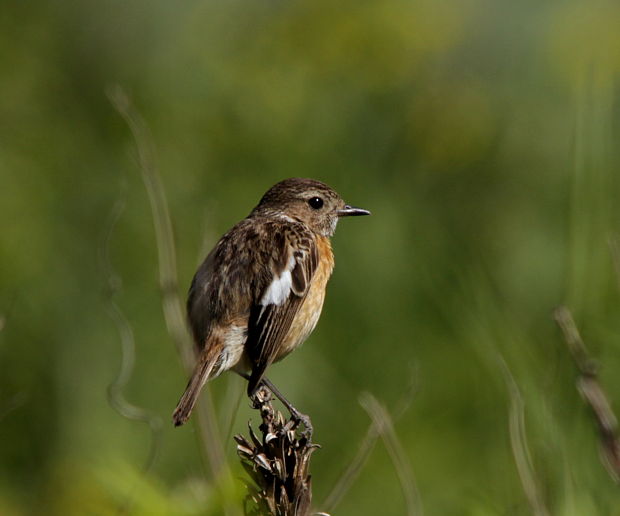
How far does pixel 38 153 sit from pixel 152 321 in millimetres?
1542

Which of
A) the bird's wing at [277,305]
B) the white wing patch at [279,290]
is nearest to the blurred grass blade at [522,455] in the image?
the bird's wing at [277,305]

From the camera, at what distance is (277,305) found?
4977mm

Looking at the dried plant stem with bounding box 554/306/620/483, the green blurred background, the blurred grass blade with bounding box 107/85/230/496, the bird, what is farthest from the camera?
the green blurred background

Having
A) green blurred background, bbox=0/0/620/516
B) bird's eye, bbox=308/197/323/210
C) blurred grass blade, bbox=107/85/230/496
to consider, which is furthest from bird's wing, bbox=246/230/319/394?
blurred grass blade, bbox=107/85/230/496

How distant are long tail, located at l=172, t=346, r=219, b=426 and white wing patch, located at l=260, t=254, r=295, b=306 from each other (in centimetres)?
30

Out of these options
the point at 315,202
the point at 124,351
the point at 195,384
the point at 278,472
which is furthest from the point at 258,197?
the point at 278,472

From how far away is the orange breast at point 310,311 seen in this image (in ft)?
16.6

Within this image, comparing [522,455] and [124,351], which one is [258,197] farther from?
[522,455]

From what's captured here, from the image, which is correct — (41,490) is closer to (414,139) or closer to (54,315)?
(54,315)

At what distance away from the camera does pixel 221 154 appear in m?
7.79

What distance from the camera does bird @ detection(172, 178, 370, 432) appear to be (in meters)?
4.89

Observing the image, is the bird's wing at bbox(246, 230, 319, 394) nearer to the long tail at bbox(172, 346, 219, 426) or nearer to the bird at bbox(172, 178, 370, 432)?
the bird at bbox(172, 178, 370, 432)

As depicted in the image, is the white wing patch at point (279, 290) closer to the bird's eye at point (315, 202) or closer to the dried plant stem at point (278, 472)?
the bird's eye at point (315, 202)

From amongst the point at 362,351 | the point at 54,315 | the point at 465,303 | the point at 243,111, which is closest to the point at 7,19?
the point at 243,111
